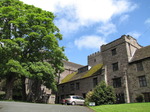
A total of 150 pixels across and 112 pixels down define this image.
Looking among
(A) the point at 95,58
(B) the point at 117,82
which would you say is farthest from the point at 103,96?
(A) the point at 95,58

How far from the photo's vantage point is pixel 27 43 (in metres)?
25.6

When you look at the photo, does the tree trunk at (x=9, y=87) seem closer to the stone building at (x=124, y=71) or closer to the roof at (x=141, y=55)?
the stone building at (x=124, y=71)

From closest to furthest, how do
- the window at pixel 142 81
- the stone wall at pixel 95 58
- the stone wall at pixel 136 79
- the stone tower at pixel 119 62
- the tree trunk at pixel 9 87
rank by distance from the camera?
1. the stone wall at pixel 136 79
2. the window at pixel 142 81
3. the tree trunk at pixel 9 87
4. the stone tower at pixel 119 62
5. the stone wall at pixel 95 58

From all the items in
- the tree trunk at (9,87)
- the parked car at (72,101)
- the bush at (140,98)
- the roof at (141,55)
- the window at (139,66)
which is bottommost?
the parked car at (72,101)

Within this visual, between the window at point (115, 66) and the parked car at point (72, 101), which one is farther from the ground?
the window at point (115, 66)

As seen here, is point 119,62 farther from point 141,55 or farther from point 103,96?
point 103,96

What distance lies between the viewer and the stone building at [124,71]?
79.8ft

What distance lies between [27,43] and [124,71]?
683 inches

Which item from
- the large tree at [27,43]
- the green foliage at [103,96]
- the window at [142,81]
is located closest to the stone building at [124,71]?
the window at [142,81]

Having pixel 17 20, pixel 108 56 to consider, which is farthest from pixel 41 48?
pixel 108 56

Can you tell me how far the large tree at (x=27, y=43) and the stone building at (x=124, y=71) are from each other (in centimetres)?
833

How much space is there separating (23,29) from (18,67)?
7293 millimetres

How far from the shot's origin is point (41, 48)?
28500 mm

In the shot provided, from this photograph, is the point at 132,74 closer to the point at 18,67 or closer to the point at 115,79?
the point at 115,79
